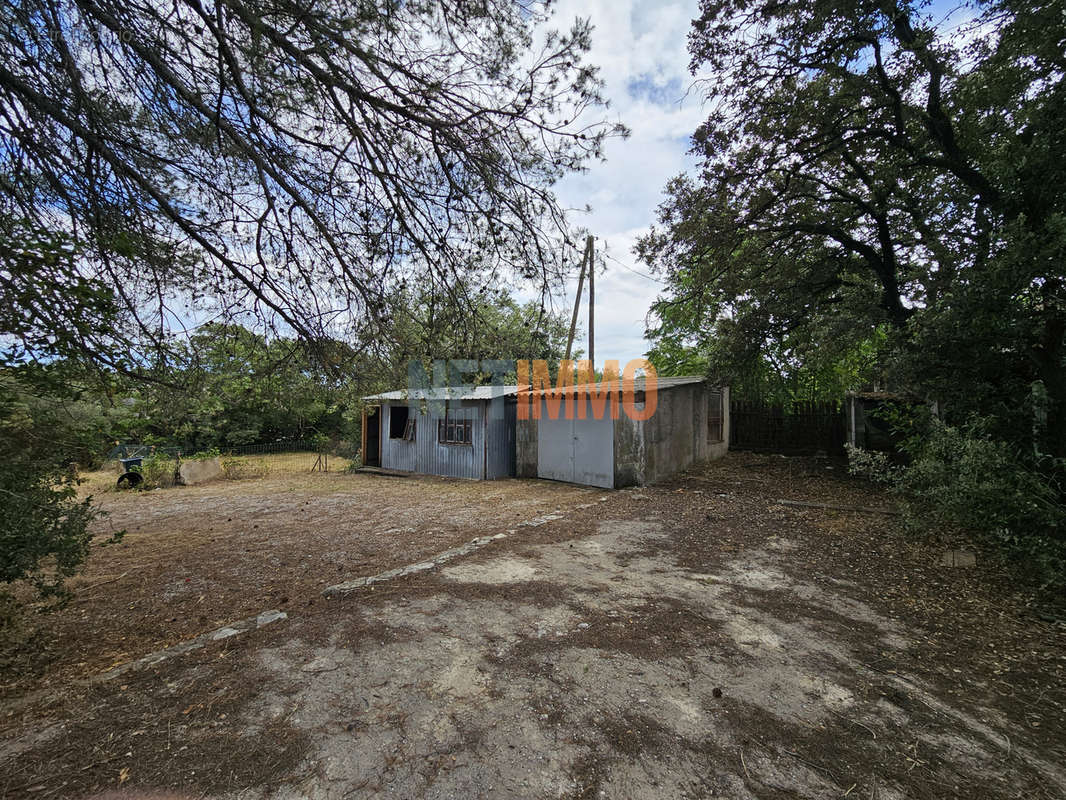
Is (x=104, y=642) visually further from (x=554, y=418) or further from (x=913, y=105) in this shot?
(x=913, y=105)

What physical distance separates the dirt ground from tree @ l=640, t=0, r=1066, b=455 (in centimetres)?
250

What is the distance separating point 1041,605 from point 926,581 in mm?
788

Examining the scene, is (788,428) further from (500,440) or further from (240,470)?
(240,470)

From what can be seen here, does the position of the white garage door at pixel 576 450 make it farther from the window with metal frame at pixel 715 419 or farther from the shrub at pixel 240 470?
the shrub at pixel 240 470

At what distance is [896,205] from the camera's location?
750cm

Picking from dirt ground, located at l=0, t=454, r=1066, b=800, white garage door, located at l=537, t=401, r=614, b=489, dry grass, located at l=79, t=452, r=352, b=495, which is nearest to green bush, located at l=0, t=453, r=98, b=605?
dirt ground, located at l=0, t=454, r=1066, b=800

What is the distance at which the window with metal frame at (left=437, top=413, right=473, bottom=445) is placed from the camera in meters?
12.0

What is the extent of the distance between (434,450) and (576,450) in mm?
4321

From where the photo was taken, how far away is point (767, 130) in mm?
6926

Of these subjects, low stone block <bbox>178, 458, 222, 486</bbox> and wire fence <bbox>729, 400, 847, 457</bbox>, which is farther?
wire fence <bbox>729, 400, 847, 457</bbox>

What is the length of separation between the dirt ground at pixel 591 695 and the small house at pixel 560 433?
5.17m

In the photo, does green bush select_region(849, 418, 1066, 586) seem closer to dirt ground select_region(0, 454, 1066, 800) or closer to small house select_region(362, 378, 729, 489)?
dirt ground select_region(0, 454, 1066, 800)

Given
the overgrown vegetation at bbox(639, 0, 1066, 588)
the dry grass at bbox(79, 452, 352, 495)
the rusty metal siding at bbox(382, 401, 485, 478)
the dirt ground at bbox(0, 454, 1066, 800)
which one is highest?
the overgrown vegetation at bbox(639, 0, 1066, 588)

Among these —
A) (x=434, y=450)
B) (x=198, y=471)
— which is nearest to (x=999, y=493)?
(x=434, y=450)
